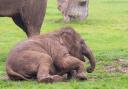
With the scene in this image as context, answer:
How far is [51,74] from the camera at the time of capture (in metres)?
10.0

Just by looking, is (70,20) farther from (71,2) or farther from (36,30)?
(36,30)

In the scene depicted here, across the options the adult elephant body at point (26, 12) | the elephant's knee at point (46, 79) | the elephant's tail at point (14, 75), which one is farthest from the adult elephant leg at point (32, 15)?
the elephant's knee at point (46, 79)

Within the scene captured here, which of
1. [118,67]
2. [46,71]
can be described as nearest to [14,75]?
[46,71]

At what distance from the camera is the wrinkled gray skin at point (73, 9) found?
88.4 feet

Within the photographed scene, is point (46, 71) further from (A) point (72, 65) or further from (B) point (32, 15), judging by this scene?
(B) point (32, 15)

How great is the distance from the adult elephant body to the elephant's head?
4.28 metres

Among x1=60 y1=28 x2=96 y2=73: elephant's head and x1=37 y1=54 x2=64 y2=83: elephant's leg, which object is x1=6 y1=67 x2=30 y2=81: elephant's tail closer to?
x1=37 y1=54 x2=64 y2=83: elephant's leg

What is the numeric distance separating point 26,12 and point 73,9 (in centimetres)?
1258

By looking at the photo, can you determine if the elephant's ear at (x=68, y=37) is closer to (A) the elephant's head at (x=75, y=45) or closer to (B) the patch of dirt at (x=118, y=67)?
(A) the elephant's head at (x=75, y=45)

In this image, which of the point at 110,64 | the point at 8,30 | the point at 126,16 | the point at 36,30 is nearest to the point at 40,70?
the point at 110,64

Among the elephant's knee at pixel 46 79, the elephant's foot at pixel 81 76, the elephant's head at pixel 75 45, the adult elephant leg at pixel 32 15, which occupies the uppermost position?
the elephant's head at pixel 75 45

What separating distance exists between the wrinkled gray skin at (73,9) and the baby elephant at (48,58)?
16328 mm

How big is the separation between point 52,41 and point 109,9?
26709 millimetres

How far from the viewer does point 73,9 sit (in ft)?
88.9
